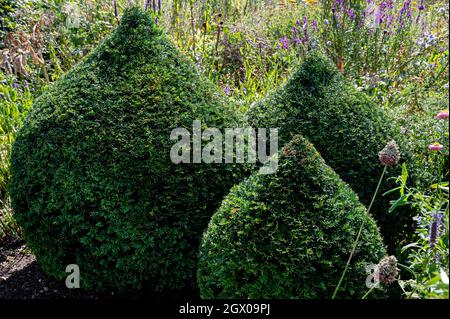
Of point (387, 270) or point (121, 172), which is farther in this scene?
point (121, 172)

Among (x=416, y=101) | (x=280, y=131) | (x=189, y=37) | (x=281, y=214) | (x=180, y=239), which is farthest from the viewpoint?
(x=189, y=37)

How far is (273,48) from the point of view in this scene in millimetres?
6105

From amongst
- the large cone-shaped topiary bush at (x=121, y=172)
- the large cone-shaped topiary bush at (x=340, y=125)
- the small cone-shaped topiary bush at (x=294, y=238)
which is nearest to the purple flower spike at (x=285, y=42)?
the large cone-shaped topiary bush at (x=340, y=125)

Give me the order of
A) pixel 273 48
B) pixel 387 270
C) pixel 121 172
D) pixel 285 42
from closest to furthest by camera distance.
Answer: pixel 387 270
pixel 121 172
pixel 285 42
pixel 273 48

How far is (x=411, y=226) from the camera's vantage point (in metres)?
3.10

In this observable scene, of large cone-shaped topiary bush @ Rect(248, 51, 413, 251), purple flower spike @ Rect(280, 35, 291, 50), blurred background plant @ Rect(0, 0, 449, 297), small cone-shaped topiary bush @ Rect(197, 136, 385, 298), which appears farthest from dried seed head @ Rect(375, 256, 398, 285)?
purple flower spike @ Rect(280, 35, 291, 50)

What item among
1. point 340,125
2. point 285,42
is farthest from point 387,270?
point 285,42

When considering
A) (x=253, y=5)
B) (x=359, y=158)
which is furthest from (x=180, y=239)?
(x=253, y=5)

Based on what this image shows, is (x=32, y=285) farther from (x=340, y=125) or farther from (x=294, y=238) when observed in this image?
(x=340, y=125)

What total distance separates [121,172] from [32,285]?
3.47 ft

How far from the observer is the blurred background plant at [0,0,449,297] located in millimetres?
4465

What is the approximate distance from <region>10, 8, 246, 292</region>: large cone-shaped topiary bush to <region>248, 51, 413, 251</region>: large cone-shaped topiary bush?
336 millimetres
